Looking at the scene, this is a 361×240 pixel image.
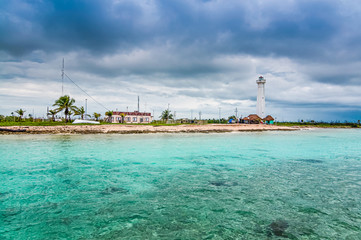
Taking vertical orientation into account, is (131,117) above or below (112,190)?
above

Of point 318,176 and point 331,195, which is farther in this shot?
point 318,176

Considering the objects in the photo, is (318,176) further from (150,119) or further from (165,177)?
(150,119)

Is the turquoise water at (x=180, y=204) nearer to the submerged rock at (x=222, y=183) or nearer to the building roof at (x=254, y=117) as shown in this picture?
the submerged rock at (x=222, y=183)

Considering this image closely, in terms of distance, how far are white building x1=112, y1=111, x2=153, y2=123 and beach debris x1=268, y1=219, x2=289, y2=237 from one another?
85413 mm

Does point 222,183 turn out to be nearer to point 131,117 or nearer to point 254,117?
point 131,117

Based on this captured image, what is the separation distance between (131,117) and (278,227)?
3541 inches

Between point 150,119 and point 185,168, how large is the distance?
283 ft

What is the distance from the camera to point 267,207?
6996 millimetres

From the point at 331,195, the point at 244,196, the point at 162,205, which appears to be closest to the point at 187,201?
the point at 162,205

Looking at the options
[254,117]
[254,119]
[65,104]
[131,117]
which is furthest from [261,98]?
[65,104]

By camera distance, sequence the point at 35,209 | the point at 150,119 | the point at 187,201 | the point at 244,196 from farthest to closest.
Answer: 1. the point at 150,119
2. the point at 244,196
3. the point at 187,201
4. the point at 35,209

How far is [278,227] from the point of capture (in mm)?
5641

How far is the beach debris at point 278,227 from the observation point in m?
5.32

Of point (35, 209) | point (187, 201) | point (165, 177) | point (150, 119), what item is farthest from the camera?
point (150, 119)
